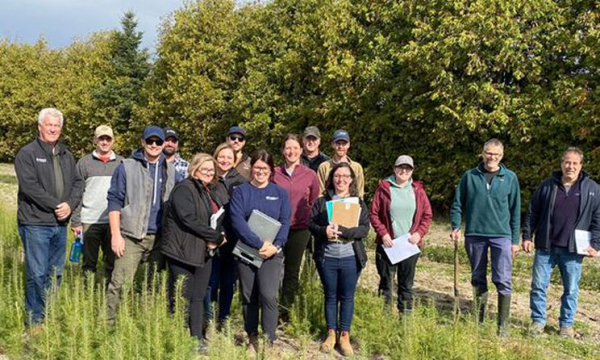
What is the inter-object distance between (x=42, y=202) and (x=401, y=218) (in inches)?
136

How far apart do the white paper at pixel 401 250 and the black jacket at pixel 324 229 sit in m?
0.48

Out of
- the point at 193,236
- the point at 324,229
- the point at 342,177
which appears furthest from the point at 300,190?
the point at 193,236

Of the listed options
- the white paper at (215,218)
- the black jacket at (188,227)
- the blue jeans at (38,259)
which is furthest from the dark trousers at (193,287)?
the blue jeans at (38,259)

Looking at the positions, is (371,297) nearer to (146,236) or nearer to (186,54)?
(146,236)

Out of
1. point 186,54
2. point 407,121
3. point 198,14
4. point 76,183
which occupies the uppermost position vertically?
point 198,14

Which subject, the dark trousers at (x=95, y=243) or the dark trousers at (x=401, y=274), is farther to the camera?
the dark trousers at (x=95, y=243)

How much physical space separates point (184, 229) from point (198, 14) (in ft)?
Answer: 78.5

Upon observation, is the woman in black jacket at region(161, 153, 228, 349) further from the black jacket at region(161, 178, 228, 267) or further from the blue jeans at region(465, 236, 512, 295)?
the blue jeans at region(465, 236, 512, 295)

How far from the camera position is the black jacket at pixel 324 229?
4.93 meters

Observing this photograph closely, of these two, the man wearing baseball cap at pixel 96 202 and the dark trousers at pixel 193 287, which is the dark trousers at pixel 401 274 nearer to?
the dark trousers at pixel 193 287

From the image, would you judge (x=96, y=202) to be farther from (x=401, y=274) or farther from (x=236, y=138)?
(x=401, y=274)

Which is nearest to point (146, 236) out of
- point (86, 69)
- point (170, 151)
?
point (170, 151)

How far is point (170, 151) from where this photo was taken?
249 inches

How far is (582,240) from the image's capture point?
5668mm
